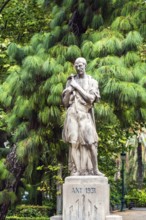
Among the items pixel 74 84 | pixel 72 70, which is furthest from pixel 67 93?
pixel 72 70

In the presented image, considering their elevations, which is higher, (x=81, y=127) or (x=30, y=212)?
(x=81, y=127)

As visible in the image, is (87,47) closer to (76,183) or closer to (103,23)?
(103,23)

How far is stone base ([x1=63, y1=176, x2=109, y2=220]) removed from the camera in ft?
29.8

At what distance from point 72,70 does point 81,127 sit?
2.47m

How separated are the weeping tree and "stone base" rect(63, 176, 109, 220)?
6.56ft

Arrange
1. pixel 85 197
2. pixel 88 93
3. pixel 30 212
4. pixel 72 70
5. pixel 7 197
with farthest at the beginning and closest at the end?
pixel 30 212 → pixel 7 197 → pixel 72 70 → pixel 88 93 → pixel 85 197

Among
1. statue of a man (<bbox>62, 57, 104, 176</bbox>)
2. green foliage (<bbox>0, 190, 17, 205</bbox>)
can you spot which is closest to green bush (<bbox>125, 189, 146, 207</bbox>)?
green foliage (<bbox>0, 190, 17, 205</bbox>)

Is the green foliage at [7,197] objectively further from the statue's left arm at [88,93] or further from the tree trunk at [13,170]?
→ the statue's left arm at [88,93]

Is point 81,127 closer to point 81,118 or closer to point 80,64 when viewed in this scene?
point 81,118

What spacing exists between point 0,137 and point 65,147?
437 cm

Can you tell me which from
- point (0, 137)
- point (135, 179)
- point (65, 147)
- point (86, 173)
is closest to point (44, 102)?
point (65, 147)

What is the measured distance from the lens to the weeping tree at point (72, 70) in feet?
35.9

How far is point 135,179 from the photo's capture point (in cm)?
4456

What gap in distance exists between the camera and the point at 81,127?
9.35 meters
